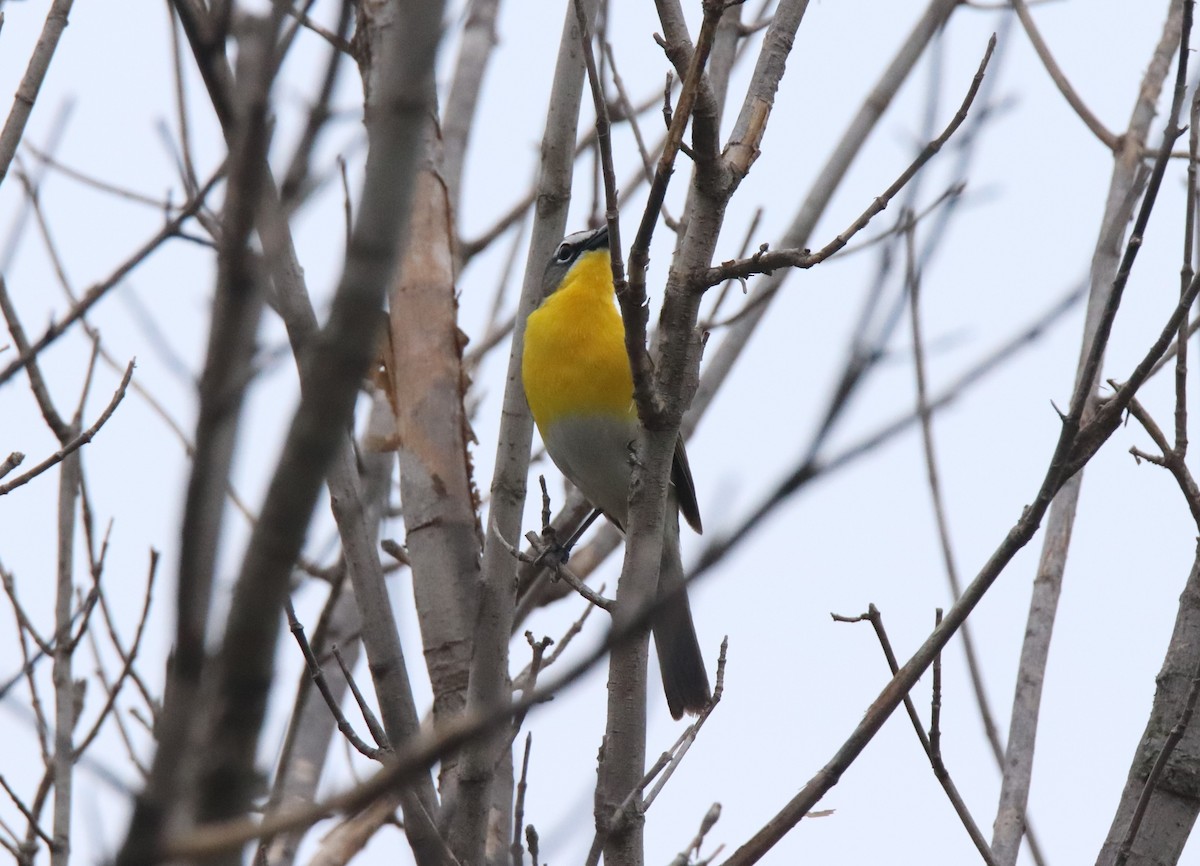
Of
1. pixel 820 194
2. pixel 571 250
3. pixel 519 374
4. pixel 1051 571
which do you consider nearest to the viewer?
pixel 1051 571

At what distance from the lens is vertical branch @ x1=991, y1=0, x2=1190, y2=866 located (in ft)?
10.4

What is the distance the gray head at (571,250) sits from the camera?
19.7ft

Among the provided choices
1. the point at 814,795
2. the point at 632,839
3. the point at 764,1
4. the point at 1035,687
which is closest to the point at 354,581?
the point at 632,839

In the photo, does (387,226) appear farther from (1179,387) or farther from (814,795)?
(1179,387)

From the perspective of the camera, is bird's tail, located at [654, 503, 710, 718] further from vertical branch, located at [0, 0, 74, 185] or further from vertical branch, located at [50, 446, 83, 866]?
vertical branch, located at [0, 0, 74, 185]

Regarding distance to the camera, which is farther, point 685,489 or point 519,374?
point 685,489

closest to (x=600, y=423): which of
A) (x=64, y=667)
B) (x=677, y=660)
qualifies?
(x=677, y=660)

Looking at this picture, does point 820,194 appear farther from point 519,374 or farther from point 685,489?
point 519,374

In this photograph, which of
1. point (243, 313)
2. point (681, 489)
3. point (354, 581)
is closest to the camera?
point (243, 313)

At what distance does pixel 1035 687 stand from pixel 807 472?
2525 mm

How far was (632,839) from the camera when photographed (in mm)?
2730

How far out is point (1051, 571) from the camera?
3635 millimetres

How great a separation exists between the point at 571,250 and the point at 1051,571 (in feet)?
10.3

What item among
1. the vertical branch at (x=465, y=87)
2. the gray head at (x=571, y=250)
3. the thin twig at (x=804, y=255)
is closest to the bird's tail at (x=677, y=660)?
the gray head at (x=571, y=250)
